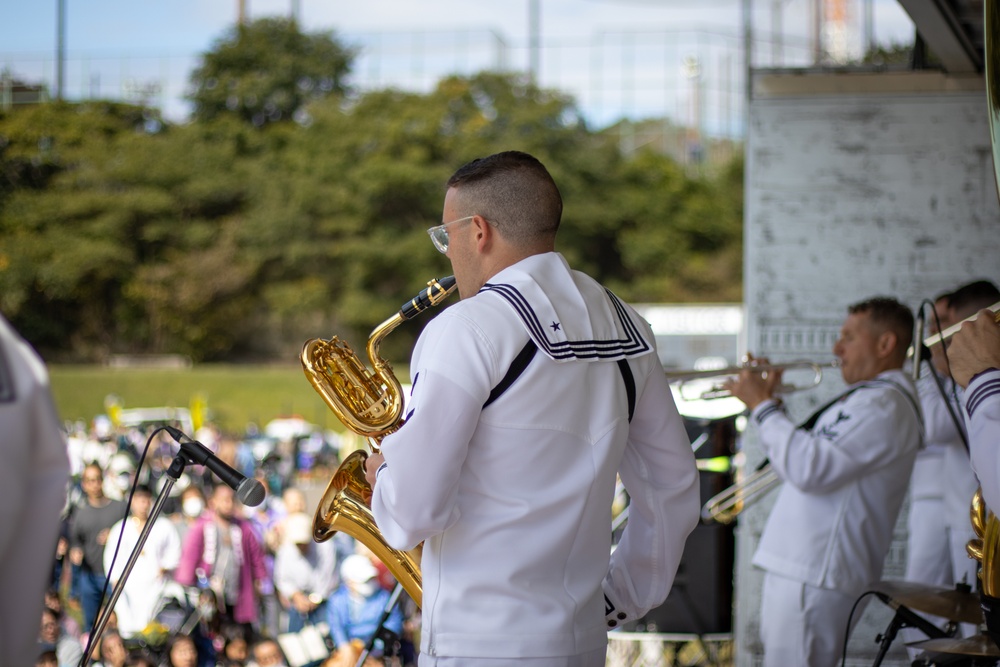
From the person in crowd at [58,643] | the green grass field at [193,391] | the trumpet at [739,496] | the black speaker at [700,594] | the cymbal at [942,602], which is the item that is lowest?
the green grass field at [193,391]

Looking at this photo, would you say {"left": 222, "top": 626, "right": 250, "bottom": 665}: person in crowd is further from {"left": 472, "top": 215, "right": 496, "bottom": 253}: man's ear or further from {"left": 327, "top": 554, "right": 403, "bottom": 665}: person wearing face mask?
{"left": 472, "top": 215, "right": 496, "bottom": 253}: man's ear

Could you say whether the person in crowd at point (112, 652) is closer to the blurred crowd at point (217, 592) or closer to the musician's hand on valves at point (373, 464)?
the blurred crowd at point (217, 592)

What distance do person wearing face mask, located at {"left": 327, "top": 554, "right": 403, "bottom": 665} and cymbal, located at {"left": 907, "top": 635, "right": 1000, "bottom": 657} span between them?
200 inches

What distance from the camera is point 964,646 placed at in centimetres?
307

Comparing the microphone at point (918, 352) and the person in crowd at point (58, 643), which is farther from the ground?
the microphone at point (918, 352)

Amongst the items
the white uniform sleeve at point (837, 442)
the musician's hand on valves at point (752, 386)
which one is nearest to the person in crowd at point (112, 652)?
the musician's hand on valves at point (752, 386)

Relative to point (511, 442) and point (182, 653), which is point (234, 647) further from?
point (511, 442)

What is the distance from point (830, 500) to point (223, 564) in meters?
6.04

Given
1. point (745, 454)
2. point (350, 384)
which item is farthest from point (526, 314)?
point (745, 454)

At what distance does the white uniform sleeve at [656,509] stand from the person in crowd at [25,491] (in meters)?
1.48

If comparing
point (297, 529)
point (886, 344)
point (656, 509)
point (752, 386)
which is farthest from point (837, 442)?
point (297, 529)

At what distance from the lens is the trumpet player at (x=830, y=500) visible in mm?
4016

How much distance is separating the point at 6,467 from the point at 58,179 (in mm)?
42185

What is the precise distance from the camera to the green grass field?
34.6 meters
